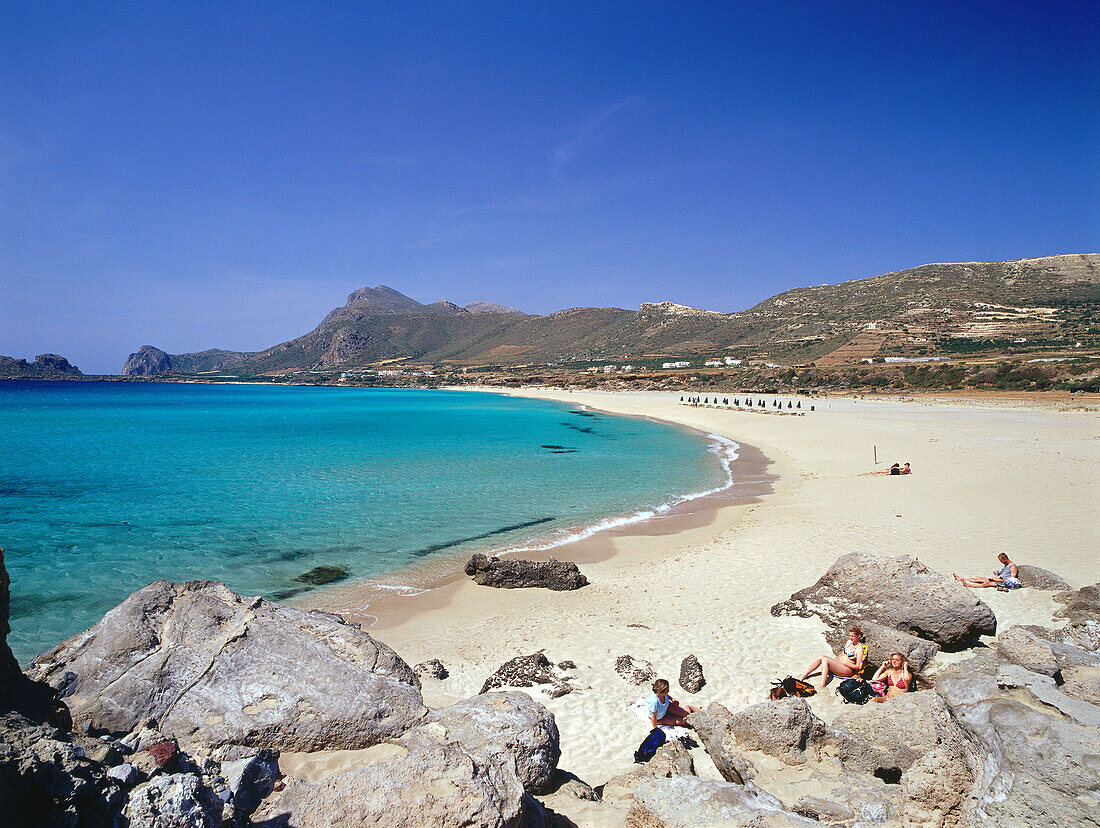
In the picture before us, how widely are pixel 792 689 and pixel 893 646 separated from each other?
146 centimetres

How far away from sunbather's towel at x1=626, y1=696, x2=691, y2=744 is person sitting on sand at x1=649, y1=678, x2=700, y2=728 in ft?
0.26

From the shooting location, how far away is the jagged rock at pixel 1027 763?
2955 millimetres

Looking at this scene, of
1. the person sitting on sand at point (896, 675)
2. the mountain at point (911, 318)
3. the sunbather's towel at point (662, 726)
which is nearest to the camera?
the sunbather's towel at point (662, 726)

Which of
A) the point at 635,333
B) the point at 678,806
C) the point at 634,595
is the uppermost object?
Result: the point at 635,333

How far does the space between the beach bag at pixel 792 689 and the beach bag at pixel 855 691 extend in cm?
32

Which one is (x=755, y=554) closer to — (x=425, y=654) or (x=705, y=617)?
(x=705, y=617)

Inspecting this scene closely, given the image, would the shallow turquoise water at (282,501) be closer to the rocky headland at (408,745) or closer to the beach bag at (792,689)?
the rocky headland at (408,745)

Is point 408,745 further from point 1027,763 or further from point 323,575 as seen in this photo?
point 323,575

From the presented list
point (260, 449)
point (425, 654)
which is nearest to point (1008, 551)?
point (425, 654)

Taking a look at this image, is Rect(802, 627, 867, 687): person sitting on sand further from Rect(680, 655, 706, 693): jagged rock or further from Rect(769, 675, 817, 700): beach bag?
Rect(680, 655, 706, 693): jagged rock

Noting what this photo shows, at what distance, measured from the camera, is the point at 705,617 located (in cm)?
912

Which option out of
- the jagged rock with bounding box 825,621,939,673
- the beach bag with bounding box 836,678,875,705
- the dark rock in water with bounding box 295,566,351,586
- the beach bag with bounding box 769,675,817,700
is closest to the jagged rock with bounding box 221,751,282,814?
the beach bag with bounding box 769,675,817,700

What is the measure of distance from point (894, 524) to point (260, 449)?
1293 inches

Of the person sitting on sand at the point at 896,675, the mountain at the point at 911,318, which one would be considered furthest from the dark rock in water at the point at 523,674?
the mountain at the point at 911,318
